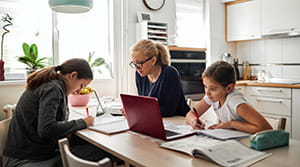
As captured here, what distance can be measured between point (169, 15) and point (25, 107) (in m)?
2.68

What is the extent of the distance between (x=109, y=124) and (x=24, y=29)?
1783 millimetres

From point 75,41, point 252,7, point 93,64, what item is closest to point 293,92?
point 252,7

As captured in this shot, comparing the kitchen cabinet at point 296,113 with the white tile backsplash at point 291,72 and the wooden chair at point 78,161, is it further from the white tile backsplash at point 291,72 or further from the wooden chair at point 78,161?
the wooden chair at point 78,161

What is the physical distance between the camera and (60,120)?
4.99 feet

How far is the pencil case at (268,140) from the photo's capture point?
1080 mm

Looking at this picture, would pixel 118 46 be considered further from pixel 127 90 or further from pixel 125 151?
pixel 125 151

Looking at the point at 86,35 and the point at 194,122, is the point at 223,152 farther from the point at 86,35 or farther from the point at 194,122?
the point at 86,35

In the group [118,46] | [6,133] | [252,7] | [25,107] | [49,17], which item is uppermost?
[252,7]

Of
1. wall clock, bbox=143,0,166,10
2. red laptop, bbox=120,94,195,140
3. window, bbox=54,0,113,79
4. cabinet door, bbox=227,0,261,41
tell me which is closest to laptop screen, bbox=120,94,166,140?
red laptop, bbox=120,94,195,140

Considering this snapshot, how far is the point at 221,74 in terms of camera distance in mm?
1479

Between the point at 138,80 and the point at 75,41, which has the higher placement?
the point at 75,41

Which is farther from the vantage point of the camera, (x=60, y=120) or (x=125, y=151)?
(x=60, y=120)

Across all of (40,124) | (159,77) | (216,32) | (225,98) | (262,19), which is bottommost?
(40,124)

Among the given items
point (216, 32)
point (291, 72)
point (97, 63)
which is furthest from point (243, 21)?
point (97, 63)
